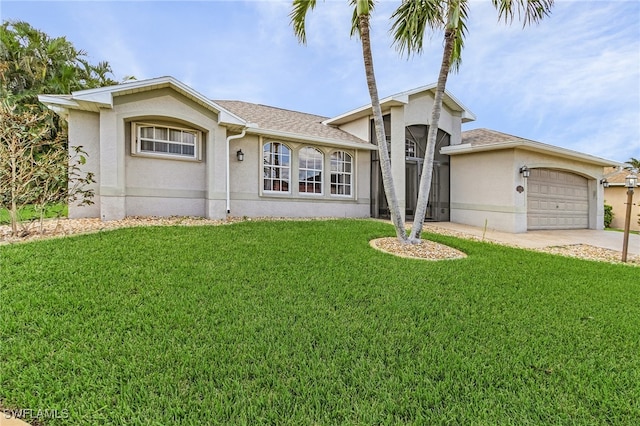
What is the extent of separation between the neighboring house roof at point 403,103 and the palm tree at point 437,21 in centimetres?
487

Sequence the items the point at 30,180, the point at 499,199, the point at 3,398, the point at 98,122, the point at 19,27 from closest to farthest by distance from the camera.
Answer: the point at 3,398, the point at 30,180, the point at 98,122, the point at 499,199, the point at 19,27

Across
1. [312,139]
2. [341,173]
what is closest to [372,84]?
[312,139]

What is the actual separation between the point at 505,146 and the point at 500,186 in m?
1.70

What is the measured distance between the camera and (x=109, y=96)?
9.16 meters

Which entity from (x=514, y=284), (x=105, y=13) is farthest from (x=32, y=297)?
(x=105, y=13)

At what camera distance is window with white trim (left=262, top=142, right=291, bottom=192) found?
1295 centimetres

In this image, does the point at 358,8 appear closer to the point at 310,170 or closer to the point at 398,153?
the point at 310,170

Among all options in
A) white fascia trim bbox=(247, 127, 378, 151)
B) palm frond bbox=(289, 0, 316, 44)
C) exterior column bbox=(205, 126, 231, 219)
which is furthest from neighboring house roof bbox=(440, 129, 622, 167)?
exterior column bbox=(205, 126, 231, 219)

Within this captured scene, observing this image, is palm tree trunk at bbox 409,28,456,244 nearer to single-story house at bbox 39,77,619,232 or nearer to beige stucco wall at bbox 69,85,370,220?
single-story house at bbox 39,77,619,232

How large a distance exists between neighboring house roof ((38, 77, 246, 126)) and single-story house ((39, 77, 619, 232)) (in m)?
0.04

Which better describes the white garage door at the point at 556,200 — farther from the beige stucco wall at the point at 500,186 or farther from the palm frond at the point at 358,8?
the palm frond at the point at 358,8

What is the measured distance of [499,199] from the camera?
1344 centimetres

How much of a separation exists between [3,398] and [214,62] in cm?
1623

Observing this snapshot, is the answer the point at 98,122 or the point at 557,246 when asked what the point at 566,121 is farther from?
the point at 98,122
